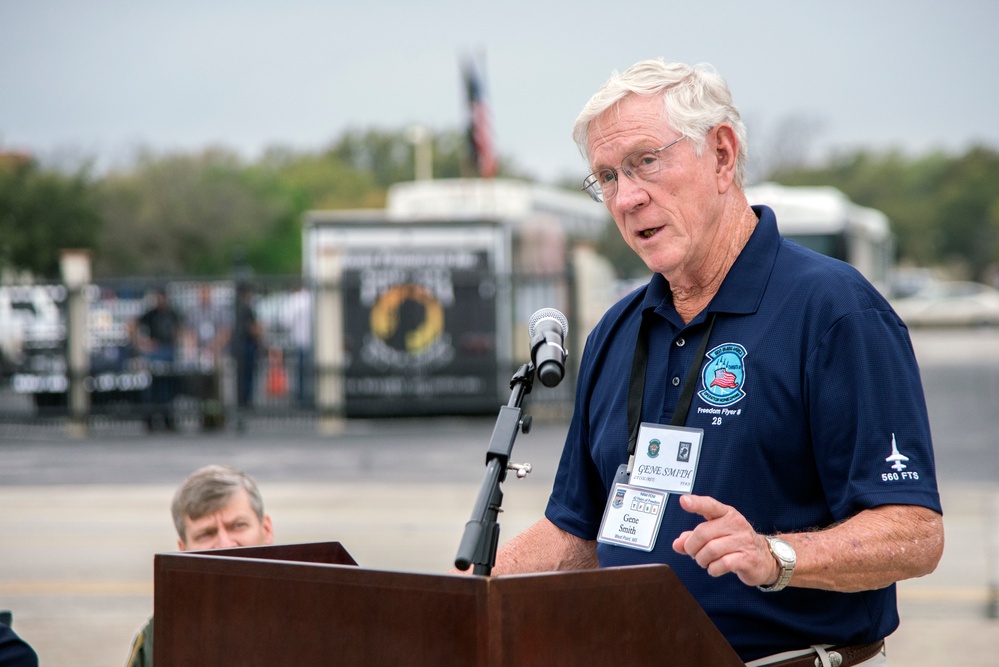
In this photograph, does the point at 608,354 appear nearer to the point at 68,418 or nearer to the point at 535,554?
the point at 535,554

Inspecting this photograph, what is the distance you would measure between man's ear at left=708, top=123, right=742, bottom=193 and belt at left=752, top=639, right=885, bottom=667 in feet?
3.22

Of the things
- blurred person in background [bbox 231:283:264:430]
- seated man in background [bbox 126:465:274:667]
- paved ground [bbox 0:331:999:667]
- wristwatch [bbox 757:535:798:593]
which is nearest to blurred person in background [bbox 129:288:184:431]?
paved ground [bbox 0:331:999:667]

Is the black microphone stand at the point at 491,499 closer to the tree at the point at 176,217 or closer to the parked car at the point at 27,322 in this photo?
the parked car at the point at 27,322

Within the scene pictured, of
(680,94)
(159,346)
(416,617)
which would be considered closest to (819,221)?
(159,346)

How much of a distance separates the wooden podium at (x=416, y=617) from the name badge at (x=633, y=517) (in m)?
0.46

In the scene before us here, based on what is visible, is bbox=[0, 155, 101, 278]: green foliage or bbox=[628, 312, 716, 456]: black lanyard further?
bbox=[0, 155, 101, 278]: green foliage

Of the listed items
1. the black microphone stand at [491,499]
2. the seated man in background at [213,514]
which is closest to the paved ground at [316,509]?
the seated man in background at [213,514]

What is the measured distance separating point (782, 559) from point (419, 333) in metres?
14.7

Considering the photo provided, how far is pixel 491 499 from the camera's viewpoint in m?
2.11

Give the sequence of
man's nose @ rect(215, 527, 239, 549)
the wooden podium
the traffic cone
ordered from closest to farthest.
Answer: the wooden podium < man's nose @ rect(215, 527, 239, 549) < the traffic cone

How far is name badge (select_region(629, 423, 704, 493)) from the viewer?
241 cm

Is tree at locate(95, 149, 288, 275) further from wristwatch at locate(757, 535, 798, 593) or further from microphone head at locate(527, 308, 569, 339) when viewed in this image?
wristwatch at locate(757, 535, 798, 593)

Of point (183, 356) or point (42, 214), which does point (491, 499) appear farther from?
point (42, 214)

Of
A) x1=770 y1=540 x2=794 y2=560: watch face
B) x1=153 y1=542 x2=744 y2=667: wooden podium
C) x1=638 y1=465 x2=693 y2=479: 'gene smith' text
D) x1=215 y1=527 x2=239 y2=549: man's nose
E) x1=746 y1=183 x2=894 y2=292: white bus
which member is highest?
x1=746 y1=183 x2=894 y2=292: white bus
